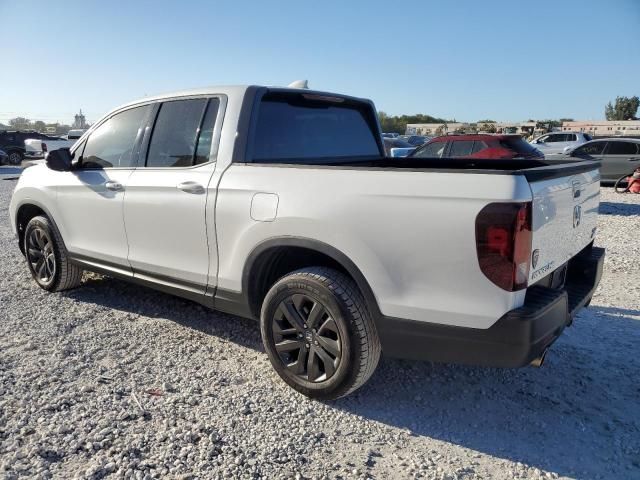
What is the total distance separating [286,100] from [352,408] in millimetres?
2145

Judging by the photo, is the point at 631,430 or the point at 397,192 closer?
the point at 397,192

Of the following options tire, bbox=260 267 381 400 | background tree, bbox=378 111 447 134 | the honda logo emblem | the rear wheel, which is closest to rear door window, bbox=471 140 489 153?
the honda logo emblem

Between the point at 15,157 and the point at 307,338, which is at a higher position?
the point at 15,157

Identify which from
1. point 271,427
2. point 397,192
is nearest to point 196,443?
point 271,427

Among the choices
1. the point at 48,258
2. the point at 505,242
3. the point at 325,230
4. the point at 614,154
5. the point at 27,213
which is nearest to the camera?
the point at 505,242

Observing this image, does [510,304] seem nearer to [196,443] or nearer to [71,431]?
[196,443]

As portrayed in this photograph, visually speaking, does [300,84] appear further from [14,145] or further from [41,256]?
[14,145]

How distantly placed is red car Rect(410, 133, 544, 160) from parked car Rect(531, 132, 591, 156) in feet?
31.1

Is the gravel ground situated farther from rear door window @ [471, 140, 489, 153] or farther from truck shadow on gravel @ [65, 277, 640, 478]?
rear door window @ [471, 140, 489, 153]

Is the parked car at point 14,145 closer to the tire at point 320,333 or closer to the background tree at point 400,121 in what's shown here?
the tire at point 320,333

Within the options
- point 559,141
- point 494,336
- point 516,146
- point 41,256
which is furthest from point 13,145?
point 494,336

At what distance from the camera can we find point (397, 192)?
2.40 metres

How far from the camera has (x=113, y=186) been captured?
12.5ft

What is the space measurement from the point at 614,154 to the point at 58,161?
1419 cm
